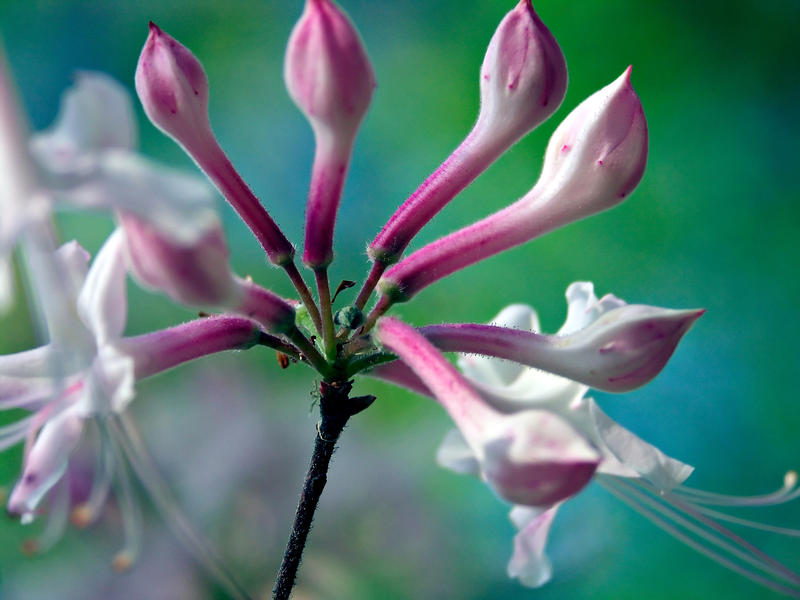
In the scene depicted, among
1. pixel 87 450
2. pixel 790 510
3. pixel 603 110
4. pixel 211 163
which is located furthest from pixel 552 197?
pixel 790 510

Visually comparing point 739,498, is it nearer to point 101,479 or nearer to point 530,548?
point 530,548

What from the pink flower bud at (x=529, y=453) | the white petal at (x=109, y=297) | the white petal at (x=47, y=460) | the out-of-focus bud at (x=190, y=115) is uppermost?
the out-of-focus bud at (x=190, y=115)

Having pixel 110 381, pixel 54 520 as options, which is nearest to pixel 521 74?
pixel 110 381

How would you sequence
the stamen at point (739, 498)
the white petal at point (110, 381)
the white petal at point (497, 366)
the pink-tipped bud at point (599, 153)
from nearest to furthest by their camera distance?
the white petal at point (110, 381) < the pink-tipped bud at point (599, 153) < the stamen at point (739, 498) < the white petal at point (497, 366)

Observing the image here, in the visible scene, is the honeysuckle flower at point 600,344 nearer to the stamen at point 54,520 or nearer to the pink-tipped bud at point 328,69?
the pink-tipped bud at point 328,69

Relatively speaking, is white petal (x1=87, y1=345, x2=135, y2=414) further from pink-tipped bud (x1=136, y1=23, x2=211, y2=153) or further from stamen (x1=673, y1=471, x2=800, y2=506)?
stamen (x1=673, y1=471, x2=800, y2=506)

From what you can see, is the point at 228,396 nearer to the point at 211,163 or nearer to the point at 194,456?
the point at 194,456

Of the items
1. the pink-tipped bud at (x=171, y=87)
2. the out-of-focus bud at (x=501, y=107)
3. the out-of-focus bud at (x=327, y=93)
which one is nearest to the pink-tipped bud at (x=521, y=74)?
the out-of-focus bud at (x=501, y=107)
